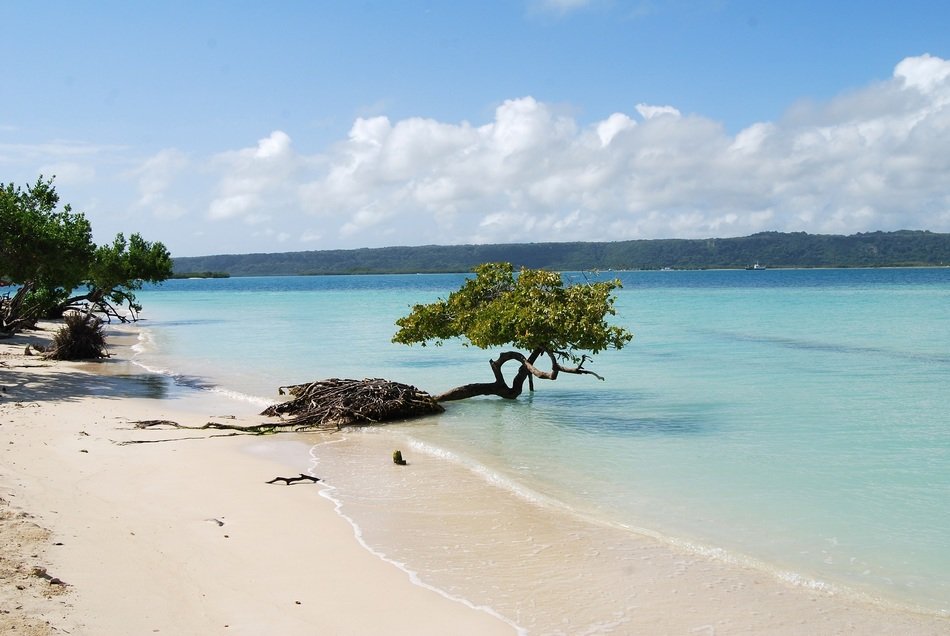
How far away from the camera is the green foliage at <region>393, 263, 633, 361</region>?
1488 cm

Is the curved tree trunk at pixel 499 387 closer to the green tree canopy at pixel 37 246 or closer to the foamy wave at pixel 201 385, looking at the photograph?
the foamy wave at pixel 201 385

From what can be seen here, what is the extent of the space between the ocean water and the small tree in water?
45.5 inches

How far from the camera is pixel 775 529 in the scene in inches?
336

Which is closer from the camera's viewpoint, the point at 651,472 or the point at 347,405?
the point at 651,472

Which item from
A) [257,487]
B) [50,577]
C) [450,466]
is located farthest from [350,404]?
[50,577]

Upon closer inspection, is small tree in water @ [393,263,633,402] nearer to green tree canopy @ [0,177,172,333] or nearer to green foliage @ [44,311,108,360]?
green tree canopy @ [0,177,172,333]

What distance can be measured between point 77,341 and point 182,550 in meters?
18.9

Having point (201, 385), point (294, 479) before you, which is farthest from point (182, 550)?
point (201, 385)

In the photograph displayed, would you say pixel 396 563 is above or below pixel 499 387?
below

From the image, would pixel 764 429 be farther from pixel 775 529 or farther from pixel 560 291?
pixel 775 529

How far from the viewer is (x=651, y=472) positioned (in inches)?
430

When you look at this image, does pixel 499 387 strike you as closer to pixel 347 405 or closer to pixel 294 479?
pixel 347 405

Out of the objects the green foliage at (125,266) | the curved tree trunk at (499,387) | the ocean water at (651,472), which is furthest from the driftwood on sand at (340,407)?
the green foliage at (125,266)

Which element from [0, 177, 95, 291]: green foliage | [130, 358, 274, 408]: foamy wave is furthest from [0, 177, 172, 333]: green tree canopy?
[130, 358, 274, 408]: foamy wave
